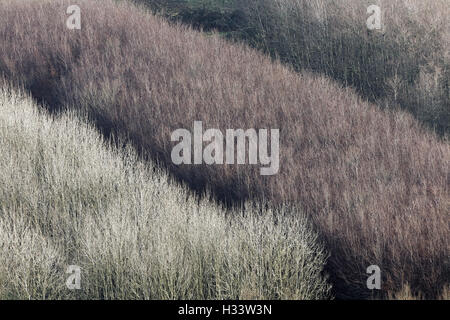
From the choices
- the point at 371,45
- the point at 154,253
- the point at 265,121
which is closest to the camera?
the point at 154,253

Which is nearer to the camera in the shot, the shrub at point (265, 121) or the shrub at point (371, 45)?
the shrub at point (265, 121)

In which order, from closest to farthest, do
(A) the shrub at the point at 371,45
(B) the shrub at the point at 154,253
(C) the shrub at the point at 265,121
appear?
(B) the shrub at the point at 154,253 → (C) the shrub at the point at 265,121 → (A) the shrub at the point at 371,45

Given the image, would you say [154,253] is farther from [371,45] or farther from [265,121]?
[371,45]

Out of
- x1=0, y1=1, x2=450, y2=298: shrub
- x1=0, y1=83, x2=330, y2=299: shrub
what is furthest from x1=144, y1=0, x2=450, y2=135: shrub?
x1=0, y1=83, x2=330, y2=299: shrub

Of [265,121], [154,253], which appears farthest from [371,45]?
[154,253]

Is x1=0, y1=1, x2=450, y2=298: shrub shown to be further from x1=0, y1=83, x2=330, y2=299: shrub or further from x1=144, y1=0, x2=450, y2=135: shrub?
x1=144, y1=0, x2=450, y2=135: shrub

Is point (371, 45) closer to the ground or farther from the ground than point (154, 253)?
farther from the ground

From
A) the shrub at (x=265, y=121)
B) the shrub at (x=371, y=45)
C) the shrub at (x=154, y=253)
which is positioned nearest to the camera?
the shrub at (x=154, y=253)

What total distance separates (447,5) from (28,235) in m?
7.26

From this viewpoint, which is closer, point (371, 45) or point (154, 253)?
point (154, 253)

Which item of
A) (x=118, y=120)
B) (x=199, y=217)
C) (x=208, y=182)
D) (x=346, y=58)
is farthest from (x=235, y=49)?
(x=199, y=217)

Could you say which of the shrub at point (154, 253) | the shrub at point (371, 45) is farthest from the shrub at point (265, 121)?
the shrub at point (371, 45)

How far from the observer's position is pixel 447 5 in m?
8.52

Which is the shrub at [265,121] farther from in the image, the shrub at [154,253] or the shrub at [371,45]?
the shrub at [371,45]
